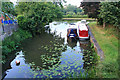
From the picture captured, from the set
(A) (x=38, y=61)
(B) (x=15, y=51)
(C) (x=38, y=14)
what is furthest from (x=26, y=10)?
(A) (x=38, y=61)

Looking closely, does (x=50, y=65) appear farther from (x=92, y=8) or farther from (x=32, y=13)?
(x=92, y=8)

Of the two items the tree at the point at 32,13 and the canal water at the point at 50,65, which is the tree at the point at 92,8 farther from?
the canal water at the point at 50,65

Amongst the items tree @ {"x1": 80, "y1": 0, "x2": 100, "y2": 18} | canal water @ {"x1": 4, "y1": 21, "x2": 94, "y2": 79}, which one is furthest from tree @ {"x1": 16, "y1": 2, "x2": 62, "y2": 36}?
tree @ {"x1": 80, "y1": 0, "x2": 100, "y2": 18}

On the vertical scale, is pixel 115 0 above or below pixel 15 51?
above

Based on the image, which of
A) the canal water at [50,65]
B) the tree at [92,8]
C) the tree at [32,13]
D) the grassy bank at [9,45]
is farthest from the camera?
the tree at [92,8]

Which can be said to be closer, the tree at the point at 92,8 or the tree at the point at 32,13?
the tree at the point at 32,13

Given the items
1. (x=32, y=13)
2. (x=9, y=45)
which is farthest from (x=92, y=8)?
(x=9, y=45)

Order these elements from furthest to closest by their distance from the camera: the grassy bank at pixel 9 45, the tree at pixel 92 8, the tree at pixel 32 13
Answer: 1. the tree at pixel 92 8
2. the tree at pixel 32 13
3. the grassy bank at pixel 9 45

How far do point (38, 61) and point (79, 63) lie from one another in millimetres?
2991

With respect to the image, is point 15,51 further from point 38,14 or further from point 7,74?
point 38,14

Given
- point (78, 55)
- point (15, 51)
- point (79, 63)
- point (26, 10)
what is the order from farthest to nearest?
point (26, 10) < point (15, 51) < point (78, 55) < point (79, 63)

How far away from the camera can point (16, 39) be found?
12320 mm

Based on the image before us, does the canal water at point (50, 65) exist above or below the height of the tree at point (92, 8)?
below

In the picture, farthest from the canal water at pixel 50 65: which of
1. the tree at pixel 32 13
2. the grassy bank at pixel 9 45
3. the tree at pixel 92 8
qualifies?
the tree at pixel 92 8
